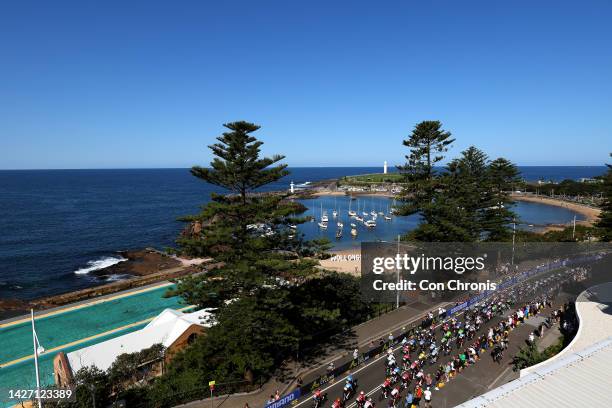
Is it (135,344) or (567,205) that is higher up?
(135,344)

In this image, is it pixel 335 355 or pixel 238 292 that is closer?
pixel 238 292

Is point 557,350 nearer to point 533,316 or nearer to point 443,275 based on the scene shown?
point 533,316

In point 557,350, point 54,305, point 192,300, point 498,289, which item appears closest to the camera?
point 192,300

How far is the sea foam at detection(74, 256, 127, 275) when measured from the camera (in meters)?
43.5

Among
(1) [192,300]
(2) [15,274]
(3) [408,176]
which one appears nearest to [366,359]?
(1) [192,300]

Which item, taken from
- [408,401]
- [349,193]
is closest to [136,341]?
[408,401]

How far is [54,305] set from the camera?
104ft

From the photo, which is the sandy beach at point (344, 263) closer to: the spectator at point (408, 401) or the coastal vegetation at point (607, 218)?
the coastal vegetation at point (607, 218)

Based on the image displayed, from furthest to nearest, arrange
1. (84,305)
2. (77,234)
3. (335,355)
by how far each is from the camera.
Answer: (77,234), (84,305), (335,355)

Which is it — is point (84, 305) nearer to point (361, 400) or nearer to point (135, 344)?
point (135, 344)

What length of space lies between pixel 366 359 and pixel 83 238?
59.8 meters

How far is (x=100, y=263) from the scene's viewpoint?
46656 millimetres

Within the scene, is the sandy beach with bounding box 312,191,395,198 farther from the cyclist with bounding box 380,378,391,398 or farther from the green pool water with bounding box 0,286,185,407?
the cyclist with bounding box 380,378,391,398

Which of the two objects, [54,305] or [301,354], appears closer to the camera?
[301,354]
